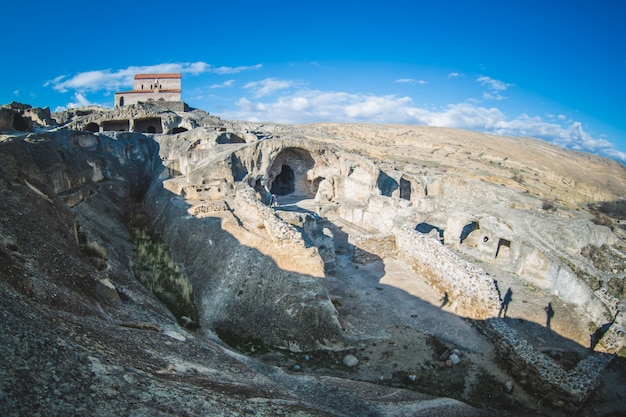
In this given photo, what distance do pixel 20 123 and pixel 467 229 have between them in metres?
21.2

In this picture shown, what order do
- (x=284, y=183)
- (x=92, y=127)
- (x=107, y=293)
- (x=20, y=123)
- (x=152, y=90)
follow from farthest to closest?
(x=152, y=90), (x=92, y=127), (x=284, y=183), (x=20, y=123), (x=107, y=293)

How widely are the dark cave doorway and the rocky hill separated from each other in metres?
3.85

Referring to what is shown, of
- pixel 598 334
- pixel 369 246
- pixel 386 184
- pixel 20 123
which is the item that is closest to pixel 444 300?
pixel 369 246

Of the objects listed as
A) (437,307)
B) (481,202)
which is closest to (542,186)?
(481,202)

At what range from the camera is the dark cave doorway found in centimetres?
2695

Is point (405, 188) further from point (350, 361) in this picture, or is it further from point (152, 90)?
point (152, 90)

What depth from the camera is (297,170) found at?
25922 millimetres

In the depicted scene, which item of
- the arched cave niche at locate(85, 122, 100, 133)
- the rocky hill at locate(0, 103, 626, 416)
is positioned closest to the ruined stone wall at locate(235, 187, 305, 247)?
the rocky hill at locate(0, 103, 626, 416)

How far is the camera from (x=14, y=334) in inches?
152

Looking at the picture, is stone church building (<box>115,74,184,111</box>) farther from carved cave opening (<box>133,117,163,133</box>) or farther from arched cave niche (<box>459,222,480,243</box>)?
arched cave niche (<box>459,222,480,243</box>)

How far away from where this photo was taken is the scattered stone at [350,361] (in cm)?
978

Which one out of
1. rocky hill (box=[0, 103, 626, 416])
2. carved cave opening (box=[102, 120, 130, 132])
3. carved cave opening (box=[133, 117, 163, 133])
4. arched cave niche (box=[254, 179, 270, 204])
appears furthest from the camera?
carved cave opening (box=[133, 117, 163, 133])

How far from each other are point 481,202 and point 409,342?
1302 cm

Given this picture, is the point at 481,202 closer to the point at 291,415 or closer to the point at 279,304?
the point at 279,304
